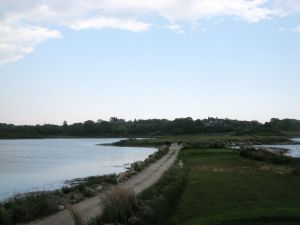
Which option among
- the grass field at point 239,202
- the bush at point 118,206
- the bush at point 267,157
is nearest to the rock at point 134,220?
the bush at point 118,206

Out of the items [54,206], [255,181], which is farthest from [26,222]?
[255,181]

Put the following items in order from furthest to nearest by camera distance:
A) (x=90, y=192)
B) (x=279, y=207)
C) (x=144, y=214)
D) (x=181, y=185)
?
(x=181, y=185), (x=90, y=192), (x=279, y=207), (x=144, y=214)

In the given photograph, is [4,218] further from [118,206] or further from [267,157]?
[267,157]

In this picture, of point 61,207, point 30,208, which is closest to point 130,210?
point 30,208

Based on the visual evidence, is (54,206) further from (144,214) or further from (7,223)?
(144,214)

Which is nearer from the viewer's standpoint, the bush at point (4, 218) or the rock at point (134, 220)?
the rock at point (134, 220)

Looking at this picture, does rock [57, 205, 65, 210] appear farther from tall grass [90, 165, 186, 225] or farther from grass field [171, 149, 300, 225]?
grass field [171, 149, 300, 225]

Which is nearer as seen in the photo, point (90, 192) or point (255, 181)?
point (90, 192)

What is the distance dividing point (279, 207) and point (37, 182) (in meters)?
28.0

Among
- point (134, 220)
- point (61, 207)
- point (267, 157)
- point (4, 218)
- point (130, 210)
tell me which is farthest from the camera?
point (267, 157)

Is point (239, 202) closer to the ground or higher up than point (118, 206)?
closer to the ground

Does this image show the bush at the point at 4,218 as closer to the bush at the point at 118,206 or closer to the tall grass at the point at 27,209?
the tall grass at the point at 27,209

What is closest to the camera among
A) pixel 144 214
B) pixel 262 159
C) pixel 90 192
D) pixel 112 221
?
pixel 112 221

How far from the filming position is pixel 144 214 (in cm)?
1734
